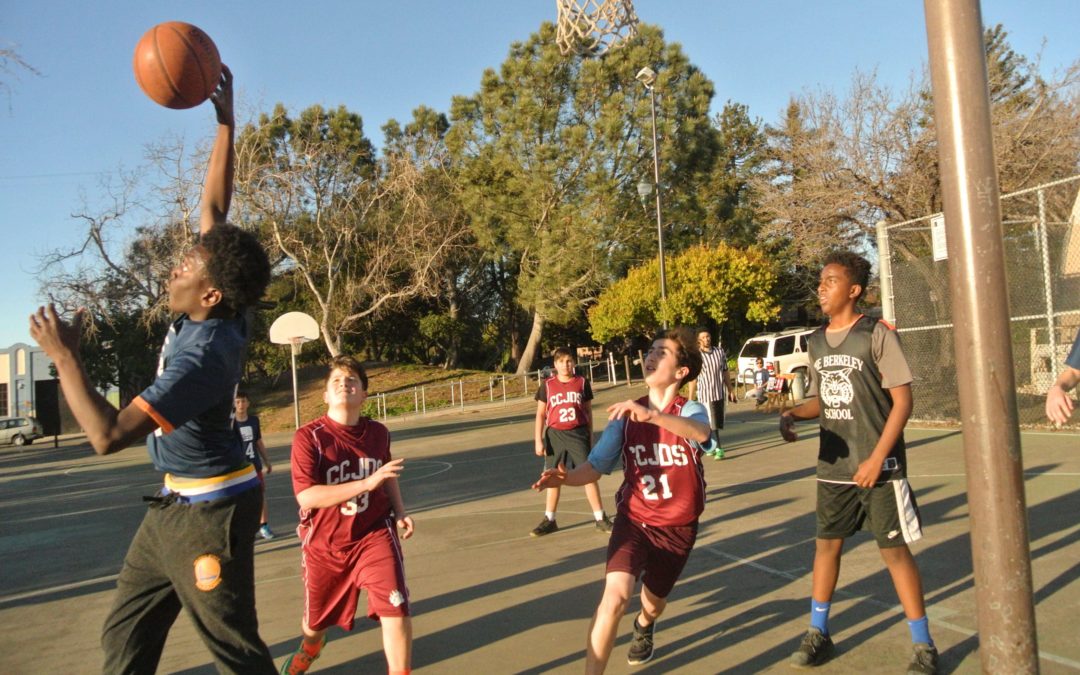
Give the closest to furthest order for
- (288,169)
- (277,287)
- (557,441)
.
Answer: (557,441), (288,169), (277,287)

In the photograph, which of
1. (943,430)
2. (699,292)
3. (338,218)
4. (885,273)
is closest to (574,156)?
(699,292)

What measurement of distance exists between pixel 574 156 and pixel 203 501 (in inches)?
1252

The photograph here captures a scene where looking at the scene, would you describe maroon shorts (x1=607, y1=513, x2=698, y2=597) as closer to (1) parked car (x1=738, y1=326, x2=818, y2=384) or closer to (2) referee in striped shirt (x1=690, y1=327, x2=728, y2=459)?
(2) referee in striped shirt (x1=690, y1=327, x2=728, y2=459)

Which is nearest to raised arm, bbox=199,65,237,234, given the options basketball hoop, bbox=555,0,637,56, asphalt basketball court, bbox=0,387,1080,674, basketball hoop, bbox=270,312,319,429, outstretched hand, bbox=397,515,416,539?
outstretched hand, bbox=397,515,416,539

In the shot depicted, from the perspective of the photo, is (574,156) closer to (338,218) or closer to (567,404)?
(338,218)

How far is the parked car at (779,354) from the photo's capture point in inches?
956

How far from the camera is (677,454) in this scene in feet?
13.3

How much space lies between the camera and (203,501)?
2.98 meters

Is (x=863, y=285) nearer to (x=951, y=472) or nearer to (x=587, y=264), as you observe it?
(x=951, y=472)

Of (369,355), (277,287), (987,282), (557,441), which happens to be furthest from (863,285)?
(369,355)

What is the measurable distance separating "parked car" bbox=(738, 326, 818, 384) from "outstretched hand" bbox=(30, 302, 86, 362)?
2240cm

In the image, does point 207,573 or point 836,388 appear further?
point 836,388

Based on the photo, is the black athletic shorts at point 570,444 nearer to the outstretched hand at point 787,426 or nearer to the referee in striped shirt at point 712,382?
the outstretched hand at point 787,426

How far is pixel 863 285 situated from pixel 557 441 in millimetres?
4213
